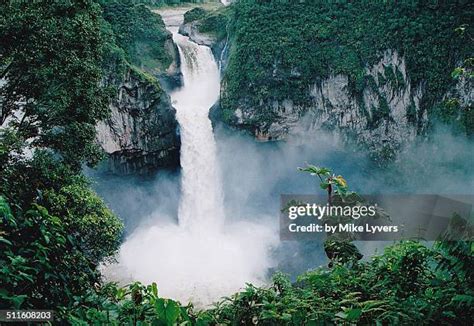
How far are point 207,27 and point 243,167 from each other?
11.5 m

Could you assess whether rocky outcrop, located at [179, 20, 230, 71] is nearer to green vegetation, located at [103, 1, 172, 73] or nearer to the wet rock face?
green vegetation, located at [103, 1, 172, 73]

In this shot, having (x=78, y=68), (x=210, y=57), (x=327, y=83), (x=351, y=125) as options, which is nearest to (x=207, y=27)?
(x=210, y=57)

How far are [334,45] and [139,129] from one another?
37.2 ft

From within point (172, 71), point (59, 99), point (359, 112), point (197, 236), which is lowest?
point (197, 236)

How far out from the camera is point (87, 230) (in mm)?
7805

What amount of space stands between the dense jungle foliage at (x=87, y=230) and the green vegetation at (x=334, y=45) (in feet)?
0.38

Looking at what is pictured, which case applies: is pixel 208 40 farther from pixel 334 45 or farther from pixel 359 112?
pixel 359 112

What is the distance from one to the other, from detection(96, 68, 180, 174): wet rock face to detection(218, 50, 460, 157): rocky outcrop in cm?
346

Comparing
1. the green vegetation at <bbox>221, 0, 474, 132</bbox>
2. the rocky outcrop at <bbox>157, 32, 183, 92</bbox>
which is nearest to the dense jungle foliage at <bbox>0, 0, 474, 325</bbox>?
the green vegetation at <bbox>221, 0, 474, 132</bbox>

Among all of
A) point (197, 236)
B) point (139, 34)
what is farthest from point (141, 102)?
point (197, 236)

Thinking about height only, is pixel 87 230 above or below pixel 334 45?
below

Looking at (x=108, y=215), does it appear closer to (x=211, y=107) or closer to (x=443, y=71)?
(x=211, y=107)

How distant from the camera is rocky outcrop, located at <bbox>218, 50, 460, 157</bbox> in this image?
21266 millimetres

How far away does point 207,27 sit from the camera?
2869 centimetres
